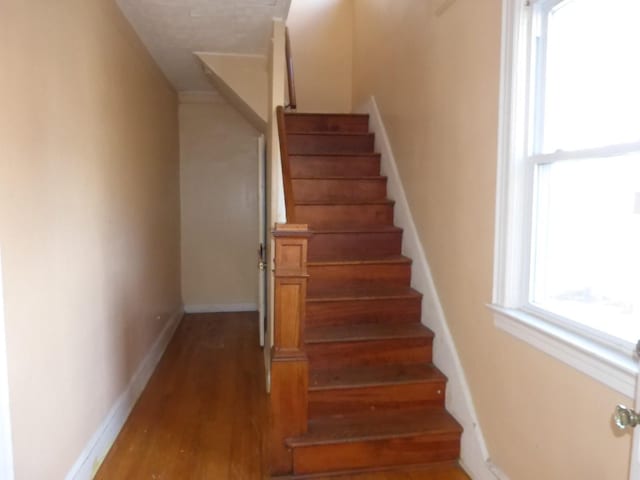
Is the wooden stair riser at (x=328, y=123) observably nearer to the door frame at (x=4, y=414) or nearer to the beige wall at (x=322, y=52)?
the beige wall at (x=322, y=52)

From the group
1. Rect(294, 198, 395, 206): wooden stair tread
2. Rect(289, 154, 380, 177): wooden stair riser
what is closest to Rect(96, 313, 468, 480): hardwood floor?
Rect(294, 198, 395, 206): wooden stair tread

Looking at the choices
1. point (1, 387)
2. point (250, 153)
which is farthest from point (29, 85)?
point (250, 153)

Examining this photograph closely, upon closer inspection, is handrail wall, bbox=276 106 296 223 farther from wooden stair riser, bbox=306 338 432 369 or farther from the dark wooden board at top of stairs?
the dark wooden board at top of stairs

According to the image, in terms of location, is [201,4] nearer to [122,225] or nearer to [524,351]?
[122,225]

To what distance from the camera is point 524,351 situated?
67.7 inches

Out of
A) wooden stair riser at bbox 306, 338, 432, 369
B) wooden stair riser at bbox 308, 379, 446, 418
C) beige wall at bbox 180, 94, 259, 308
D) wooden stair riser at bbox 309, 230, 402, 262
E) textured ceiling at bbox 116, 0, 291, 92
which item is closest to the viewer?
wooden stair riser at bbox 308, 379, 446, 418

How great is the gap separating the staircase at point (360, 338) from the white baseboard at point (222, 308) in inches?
87.1

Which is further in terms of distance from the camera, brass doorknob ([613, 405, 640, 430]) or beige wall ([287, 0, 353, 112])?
beige wall ([287, 0, 353, 112])

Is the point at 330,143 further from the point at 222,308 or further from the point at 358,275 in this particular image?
the point at 222,308

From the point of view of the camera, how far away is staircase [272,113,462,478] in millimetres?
2125

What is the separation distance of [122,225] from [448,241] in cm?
193

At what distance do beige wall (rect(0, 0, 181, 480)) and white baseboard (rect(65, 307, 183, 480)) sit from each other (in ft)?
0.18

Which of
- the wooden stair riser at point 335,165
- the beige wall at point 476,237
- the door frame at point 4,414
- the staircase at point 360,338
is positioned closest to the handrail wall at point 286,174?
the staircase at point 360,338

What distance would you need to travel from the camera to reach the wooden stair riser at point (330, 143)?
3.62 metres
